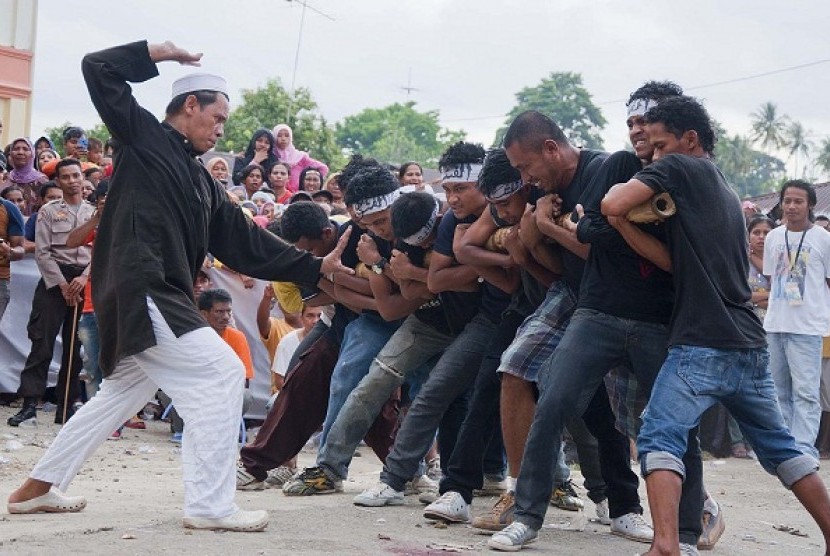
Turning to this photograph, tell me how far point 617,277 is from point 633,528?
1463mm

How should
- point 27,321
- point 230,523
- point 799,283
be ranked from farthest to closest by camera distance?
1. point 27,321
2. point 799,283
3. point 230,523

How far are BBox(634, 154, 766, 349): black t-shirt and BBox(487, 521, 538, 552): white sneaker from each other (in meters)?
1.17

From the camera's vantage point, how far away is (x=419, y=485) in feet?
27.2

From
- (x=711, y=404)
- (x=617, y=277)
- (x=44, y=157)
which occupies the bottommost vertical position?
(x=711, y=404)

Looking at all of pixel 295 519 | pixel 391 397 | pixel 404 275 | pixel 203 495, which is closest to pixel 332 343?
pixel 391 397

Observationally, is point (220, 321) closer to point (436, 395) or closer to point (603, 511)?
point (436, 395)

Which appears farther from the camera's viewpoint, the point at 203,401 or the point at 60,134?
the point at 60,134

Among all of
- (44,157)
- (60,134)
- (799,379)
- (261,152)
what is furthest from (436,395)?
(60,134)

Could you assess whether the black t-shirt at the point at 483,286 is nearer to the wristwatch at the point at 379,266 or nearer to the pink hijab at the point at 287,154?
the wristwatch at the point at 379,266

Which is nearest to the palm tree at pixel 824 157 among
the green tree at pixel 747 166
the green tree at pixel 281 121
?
the green tree at pixel 747 166

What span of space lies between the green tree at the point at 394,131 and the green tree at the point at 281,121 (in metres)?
50.6

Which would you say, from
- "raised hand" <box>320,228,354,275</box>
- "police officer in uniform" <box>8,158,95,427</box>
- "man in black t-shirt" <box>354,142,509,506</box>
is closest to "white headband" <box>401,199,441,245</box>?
"man in black t-shirt" <box>354,142,509,506</box>

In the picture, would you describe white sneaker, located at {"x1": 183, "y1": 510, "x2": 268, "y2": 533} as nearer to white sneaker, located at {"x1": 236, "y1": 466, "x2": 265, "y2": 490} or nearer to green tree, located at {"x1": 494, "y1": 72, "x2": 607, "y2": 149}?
white sneaker, located at {"x1": 236, "y1": 466, "x2": 265, "y2": 490}

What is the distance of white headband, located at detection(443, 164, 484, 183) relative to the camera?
734 cm
